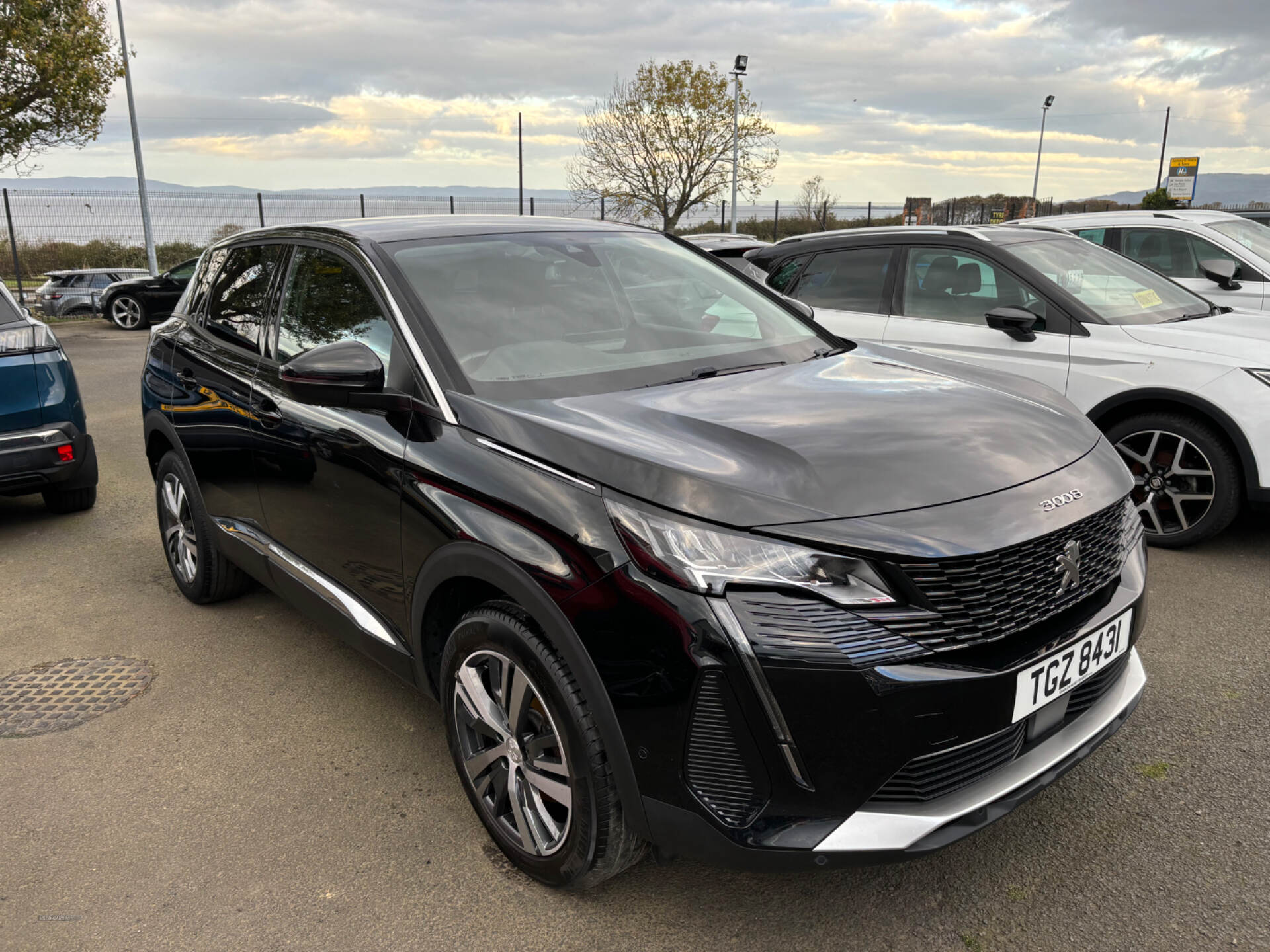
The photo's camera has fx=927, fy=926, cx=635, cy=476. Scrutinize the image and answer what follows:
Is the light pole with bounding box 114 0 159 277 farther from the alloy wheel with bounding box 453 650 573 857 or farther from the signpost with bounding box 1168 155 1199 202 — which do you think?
the signpost with bounding box 1168 155 1199 202

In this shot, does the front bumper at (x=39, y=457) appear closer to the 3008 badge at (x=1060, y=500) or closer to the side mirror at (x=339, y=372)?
the side mirror at (x=339, y=372)

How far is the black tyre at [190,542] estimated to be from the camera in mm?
4141

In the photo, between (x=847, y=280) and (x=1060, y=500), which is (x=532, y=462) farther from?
(x=847, y=280)

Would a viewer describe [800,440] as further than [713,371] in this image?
No

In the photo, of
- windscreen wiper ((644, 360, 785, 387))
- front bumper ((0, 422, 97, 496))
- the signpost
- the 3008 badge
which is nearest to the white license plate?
the 3008 badge

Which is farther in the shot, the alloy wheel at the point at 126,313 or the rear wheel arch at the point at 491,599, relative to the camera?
the alloy wheel at the point at 126,313

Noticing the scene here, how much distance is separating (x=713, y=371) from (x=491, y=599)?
1.01m

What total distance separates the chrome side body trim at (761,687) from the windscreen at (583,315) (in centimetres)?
95

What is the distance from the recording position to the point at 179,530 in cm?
444

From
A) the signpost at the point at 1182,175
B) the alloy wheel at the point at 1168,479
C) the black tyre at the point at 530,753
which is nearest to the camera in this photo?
A: the black tyre at the point at 530,753

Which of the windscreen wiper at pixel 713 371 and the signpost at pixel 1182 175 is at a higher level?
the signpost at pixel 1182 175

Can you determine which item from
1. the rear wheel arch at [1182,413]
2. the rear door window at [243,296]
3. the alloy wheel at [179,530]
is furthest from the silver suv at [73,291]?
the rear wheel arch at [1182,413]

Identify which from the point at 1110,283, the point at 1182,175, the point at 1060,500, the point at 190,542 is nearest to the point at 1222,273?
the point at 1110,283

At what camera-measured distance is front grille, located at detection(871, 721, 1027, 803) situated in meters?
1.92
